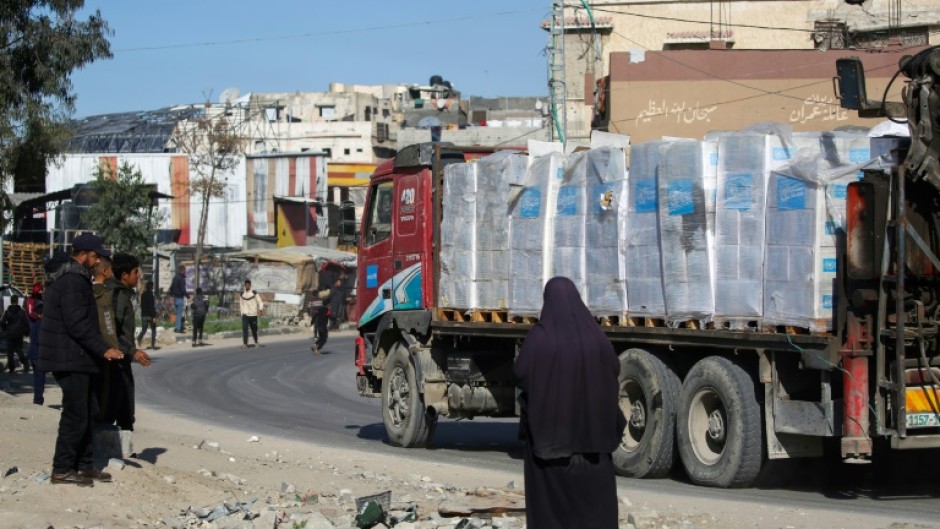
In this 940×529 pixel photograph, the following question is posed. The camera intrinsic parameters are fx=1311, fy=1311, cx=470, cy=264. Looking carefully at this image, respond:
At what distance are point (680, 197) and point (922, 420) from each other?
2791 mm

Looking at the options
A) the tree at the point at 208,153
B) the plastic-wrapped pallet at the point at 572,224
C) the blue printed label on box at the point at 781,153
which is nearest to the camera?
the blue printed label on box at the point at 781,153

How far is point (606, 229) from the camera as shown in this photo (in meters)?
12.2

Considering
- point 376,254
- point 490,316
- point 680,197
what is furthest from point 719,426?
point 376,254

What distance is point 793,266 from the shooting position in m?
10.3

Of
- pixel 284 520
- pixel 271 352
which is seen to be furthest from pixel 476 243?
pixel 271 352

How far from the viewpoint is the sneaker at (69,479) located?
9.61 metres

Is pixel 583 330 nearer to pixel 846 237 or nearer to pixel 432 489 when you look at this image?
pixel 846 237

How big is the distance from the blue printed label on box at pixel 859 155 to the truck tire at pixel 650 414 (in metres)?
2.60

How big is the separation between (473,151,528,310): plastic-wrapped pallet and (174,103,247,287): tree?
4812 cm

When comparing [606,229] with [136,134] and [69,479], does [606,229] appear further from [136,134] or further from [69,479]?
[136,134]

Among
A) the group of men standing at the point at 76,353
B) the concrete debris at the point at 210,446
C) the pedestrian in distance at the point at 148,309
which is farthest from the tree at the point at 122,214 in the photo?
the group of men standing at the point at 76,353

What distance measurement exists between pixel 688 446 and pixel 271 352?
2329cm

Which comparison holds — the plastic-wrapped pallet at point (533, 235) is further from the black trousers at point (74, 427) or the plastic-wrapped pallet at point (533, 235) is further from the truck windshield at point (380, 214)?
the black trousers at point (74, 427)

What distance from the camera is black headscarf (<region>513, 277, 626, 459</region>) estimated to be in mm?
6047
